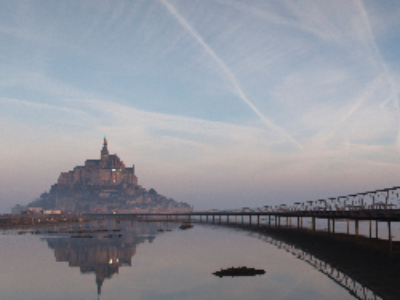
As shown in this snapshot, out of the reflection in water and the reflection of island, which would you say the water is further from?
the reflection in water

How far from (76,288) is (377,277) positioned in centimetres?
2588

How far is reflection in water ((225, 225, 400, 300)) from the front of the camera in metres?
28.5

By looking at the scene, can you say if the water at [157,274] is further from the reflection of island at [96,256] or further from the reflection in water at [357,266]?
the reflection in water at [357,266]

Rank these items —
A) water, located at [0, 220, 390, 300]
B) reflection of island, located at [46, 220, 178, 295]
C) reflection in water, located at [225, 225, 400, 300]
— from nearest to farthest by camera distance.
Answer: reflection in water, located at [225, 225, 400, 300] < water, located at [0, 220, 390, 300] < reflection of island, located at [46, 220, 178, 295]

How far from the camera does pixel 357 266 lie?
37.1 meters

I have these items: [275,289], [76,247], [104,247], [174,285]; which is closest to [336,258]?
[275,289]

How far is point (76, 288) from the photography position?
32.4m

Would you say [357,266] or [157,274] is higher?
[357,266]

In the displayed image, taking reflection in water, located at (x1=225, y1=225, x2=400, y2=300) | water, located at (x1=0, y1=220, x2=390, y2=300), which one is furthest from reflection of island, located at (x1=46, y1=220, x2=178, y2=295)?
reflection in water, located at (x1=225, y1=225, x2=400, y2=300)

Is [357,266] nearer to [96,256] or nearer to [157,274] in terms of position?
[157,274]

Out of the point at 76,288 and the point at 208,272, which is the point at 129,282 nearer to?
the point at 76,288

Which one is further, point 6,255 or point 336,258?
point 6,255

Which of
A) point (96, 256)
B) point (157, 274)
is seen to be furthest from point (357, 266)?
point (96, 256)

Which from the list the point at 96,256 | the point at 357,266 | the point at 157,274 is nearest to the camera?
the point at 357,266
